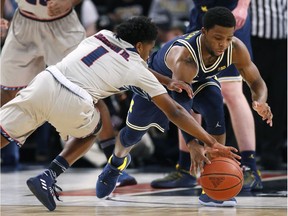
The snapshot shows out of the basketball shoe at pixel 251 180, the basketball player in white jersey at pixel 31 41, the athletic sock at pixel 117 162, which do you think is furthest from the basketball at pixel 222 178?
the basketball player in white jersey at pixel 31 41

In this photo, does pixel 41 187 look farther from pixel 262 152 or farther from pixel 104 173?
pixel 262 152

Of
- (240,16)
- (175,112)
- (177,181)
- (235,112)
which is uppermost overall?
(175,112)

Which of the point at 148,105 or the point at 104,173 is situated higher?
the point at 148,105

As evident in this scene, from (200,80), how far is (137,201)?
896 millimetres

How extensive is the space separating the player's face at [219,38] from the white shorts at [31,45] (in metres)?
1.49

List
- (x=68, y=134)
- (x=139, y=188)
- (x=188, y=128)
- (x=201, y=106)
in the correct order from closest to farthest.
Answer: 1. (x=188, y=128)
2. (x=68, y=134)
3. (x=201, y=106)
4. (x=139, y=188)

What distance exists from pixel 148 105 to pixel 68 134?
0.73m

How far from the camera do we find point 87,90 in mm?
5047

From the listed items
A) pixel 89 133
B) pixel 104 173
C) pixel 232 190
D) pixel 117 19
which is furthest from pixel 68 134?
pixel 117 19

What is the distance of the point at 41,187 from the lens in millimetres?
4992

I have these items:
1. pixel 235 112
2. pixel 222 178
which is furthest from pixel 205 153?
pixel 235 112

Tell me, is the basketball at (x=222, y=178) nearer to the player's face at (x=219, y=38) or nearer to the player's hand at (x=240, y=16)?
the player's face at (x=219, y=38)

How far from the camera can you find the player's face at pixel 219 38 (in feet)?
16.6

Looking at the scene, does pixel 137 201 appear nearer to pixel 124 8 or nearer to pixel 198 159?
pixel 198 159
